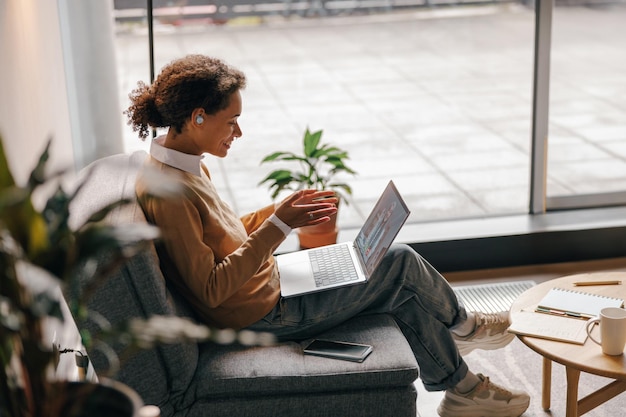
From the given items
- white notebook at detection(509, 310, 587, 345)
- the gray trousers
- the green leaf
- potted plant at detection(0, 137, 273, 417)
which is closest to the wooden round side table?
white notebook at detection(509, 310, 587, 345)

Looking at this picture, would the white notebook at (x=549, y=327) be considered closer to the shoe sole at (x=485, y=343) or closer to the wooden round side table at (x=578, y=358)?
the wooden round side table at (x=578, y=358)

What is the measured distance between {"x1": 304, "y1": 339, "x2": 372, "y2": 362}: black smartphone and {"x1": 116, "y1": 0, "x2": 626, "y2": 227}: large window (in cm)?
168

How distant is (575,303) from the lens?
8.62ft

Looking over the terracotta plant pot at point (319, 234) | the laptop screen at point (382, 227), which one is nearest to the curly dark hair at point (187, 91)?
the laptop screen at point (382, 227)

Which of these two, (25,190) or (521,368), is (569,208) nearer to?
(521,368)

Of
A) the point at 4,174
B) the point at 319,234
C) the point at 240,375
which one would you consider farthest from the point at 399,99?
the point at 4,174

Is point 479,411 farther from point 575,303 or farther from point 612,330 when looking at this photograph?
point 612,330

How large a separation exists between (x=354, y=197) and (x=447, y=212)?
452 mm

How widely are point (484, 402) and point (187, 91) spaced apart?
4.32 feet

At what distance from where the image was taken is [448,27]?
4141 millimetres

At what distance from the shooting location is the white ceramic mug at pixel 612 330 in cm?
229

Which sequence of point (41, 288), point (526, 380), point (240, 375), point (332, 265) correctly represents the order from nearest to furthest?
point (41, 288) < point (240, 375) < point (332, 265) < point (526, 380)

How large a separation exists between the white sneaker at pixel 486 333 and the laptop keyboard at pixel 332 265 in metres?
0.42

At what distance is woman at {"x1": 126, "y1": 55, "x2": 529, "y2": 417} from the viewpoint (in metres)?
2.31
